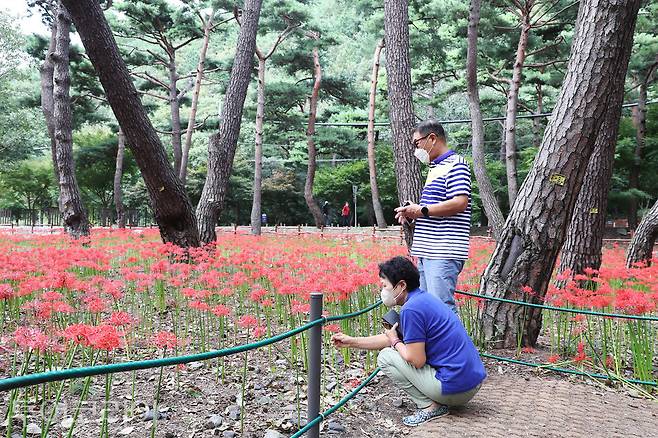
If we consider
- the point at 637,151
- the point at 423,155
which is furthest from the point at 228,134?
the point at 637,151

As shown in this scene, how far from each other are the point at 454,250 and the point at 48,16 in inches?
590

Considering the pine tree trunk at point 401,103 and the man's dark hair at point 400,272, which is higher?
the pine tree trunk at point 401,103

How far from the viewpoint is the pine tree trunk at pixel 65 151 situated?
32.1 ft

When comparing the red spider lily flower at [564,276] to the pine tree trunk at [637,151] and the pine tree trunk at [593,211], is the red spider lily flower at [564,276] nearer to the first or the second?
the pine tree trunk at [593,211]

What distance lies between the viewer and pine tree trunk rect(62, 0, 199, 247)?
221 inches

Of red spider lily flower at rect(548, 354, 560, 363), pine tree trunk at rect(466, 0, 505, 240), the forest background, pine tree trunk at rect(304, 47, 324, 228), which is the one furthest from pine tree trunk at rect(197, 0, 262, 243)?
pine tree trunk at rect(304, 47, 324, 228)

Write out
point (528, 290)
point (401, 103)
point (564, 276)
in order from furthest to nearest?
point (401, 103)
point (564, 276)
point (528, 290)

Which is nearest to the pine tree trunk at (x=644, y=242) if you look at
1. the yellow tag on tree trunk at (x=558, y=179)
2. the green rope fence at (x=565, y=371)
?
the yellow tag on tree trunk at (x=558, y=179)

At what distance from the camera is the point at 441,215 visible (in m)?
3.44

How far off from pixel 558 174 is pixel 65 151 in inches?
355

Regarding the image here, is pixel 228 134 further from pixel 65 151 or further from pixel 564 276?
pixel 564 276

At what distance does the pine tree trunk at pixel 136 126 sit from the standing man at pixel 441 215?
3.88 meters

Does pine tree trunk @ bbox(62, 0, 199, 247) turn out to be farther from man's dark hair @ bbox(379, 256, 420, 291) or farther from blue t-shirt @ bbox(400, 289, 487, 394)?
blue t-shirt @ bbox(400, 289, 487, 394)

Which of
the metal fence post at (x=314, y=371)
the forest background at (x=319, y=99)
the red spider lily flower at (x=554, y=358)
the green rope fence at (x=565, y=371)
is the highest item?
the forest background at (x=319, y=99)
